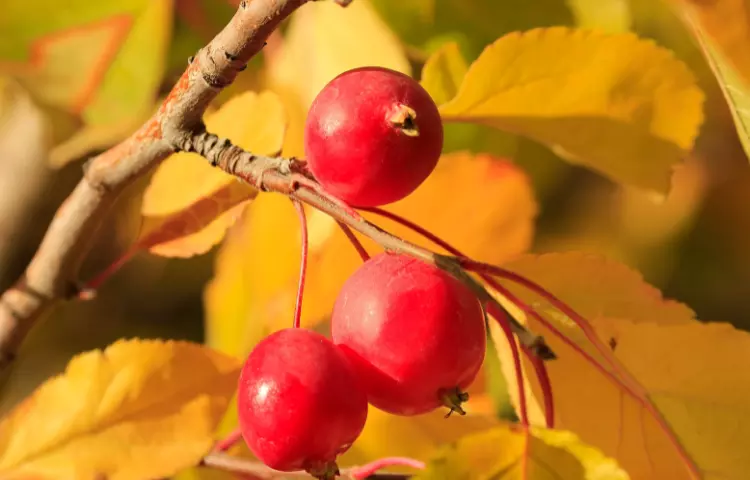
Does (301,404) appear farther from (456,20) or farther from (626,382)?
(456,20)

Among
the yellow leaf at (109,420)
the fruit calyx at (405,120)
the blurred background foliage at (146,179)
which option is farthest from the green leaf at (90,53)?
the fruit calyx at (405,120)

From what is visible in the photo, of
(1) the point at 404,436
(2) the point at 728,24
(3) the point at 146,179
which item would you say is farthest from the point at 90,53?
(2) the point at 728,24

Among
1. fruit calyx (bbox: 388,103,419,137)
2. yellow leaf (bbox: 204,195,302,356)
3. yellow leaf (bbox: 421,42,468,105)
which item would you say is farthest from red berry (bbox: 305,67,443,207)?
yellow leaf (bbox: 204,195,302,356)

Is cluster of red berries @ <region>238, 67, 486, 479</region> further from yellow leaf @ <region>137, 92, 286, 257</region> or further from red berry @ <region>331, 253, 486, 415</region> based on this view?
yellow leaf @ <region>137, 92, 286, 257</region>

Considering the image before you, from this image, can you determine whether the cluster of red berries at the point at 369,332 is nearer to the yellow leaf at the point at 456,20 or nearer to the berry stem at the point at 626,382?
Result: the berry stem at the point at 626,382

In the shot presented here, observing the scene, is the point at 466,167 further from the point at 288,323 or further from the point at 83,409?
the point at 83,409

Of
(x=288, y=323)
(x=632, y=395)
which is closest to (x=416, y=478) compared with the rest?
(x=632, y=395)
